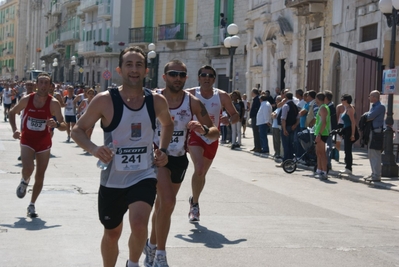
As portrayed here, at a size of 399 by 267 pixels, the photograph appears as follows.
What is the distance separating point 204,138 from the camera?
9.05 metres

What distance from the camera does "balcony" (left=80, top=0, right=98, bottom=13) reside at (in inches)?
2495

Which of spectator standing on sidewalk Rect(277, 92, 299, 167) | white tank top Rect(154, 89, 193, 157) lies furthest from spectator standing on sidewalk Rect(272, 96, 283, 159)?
white tank top Rect(154, 89, 193, 157)

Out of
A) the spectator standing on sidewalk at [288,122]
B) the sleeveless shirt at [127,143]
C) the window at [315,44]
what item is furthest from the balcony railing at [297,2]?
the sleeveless shirt at [127,143]

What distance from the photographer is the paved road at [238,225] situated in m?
7.31

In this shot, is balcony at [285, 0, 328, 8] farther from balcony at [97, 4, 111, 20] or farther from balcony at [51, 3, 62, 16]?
balcony at [51, 3, 62, 16]

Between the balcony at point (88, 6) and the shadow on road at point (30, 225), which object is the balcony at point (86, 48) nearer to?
the balcony at point (88, 6)

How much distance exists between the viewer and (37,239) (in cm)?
800

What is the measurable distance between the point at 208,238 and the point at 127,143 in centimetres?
278

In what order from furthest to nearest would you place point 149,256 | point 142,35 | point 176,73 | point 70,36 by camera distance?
point 70,36 < point 142,35 < point 176,73 < point 149,256

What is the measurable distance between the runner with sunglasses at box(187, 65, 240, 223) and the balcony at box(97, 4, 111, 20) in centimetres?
5185

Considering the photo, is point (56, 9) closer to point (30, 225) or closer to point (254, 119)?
point (254, 119)

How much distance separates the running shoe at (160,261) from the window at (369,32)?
1778 centimetres

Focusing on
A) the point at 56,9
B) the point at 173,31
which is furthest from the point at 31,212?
the point at 56,9

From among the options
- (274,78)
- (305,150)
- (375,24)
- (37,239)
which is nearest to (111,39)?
(274,78)
